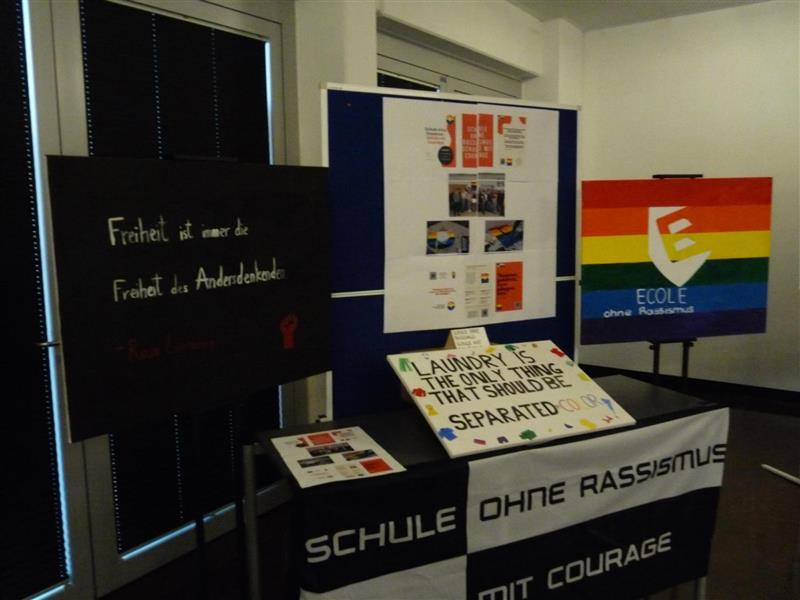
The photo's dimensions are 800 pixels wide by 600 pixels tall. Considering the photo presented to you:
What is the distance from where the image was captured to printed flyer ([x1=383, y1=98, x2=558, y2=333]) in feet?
6.49

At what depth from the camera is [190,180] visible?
142cm

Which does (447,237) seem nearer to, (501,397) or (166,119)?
(501,397)

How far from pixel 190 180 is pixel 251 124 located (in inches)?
54.6

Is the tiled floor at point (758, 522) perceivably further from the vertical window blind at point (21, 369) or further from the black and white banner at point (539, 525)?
the vertical window blind at point (21, 369)

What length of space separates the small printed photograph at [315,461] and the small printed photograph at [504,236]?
0.95 metres

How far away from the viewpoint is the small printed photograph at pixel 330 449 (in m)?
1.59

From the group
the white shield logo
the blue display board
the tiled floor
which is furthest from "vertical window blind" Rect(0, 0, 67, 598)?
the tiled floor

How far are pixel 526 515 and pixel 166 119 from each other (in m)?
1.93

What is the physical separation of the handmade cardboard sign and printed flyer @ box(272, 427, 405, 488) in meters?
0.18

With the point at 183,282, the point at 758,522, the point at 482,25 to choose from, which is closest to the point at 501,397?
the point at 183,282

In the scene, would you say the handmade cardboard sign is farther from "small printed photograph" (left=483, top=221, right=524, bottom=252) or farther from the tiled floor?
the tiled floor

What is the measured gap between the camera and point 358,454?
159 centimetres

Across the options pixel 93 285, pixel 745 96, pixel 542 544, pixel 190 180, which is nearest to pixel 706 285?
pixel 542 544

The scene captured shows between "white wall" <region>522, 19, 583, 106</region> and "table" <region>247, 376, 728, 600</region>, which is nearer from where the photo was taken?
"table" <region>247, 376, 728, 600</region>
